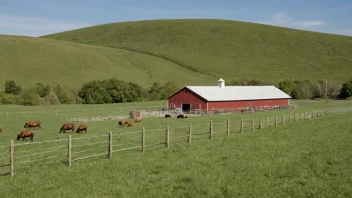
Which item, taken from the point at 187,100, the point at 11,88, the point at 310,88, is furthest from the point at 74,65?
the point at 310,88

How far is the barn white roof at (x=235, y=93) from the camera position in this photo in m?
60.7

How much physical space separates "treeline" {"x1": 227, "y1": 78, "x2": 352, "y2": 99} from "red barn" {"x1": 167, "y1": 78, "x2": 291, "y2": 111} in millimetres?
29222

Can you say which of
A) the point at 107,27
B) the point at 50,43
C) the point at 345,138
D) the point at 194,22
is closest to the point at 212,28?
the point at 194,22

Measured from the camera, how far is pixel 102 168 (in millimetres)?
14484

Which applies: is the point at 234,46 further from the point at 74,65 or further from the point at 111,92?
the point at 111,92

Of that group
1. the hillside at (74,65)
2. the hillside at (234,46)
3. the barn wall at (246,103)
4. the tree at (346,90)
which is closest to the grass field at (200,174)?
the barn wall at (246,103)

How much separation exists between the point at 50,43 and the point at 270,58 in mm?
65283

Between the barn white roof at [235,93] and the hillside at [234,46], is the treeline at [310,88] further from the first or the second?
the barn white roof at [235,93]

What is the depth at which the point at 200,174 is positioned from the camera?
Result: 44.0 feet

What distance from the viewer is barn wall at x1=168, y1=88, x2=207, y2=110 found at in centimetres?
5929

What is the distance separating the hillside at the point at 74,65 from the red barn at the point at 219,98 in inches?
1501

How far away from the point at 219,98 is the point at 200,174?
47386mm

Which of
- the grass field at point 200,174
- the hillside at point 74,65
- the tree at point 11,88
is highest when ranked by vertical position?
the hillside at point 74,65

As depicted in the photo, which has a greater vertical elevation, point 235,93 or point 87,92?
point 87,92
